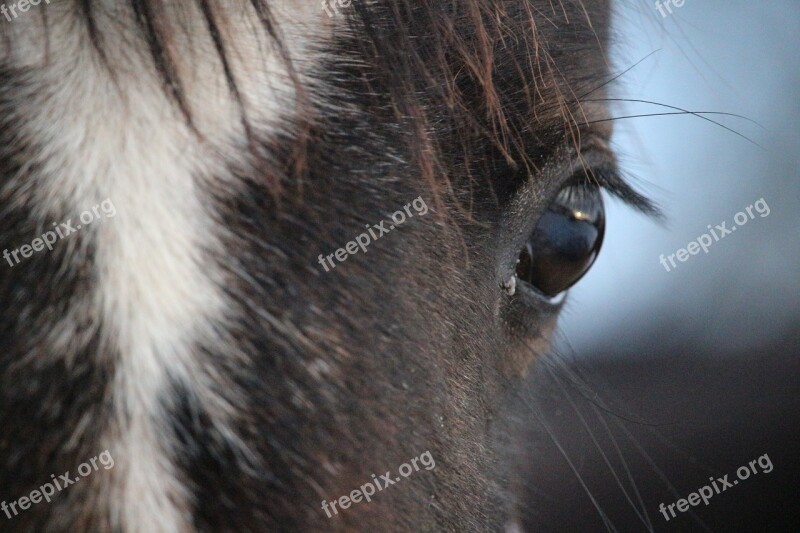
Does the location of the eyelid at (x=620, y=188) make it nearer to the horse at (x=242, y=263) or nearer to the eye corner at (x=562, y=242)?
the eye corner at (x=562, y=242)

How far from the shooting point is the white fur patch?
0.36m

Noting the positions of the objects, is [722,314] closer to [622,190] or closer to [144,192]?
[622,190]

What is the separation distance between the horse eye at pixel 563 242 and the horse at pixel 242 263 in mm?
138

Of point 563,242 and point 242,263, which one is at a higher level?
Result: point 242,263

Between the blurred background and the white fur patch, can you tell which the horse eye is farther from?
the blurred background

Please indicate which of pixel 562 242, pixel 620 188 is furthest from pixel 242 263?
pixel 620 188

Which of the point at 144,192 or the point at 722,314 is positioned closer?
the point at 144,192

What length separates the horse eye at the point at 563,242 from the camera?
70 centimetres

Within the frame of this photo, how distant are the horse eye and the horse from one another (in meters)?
0.14

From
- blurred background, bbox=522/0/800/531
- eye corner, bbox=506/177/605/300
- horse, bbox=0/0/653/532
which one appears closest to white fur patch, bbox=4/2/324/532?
horse, bbox=0/0/653/532

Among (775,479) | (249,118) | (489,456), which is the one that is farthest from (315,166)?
(775,479)

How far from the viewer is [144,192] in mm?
402

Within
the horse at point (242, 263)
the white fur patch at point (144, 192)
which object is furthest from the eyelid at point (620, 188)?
the white fur patch at point (144, 192)

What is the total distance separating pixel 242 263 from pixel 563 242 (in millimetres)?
393
